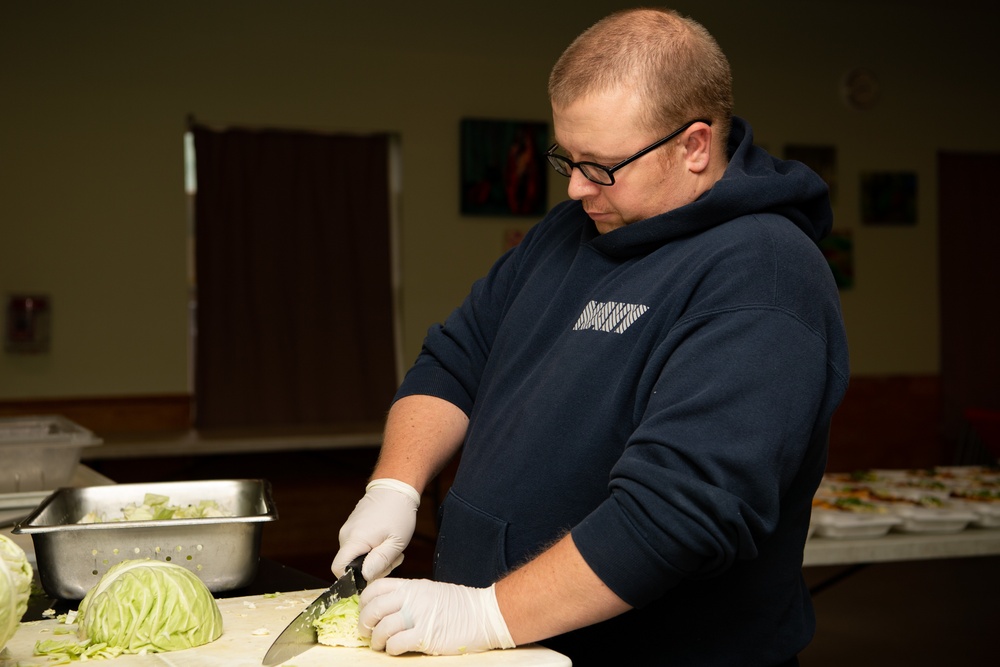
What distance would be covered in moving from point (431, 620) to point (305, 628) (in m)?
0.20

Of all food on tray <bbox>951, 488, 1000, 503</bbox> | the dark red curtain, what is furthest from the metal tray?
the dark red curtain

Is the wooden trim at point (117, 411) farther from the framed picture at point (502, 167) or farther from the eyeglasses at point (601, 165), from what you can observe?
the eyeglasses at point (601, 165)

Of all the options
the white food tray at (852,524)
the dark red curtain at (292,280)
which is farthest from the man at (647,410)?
the dark red curtain at (292,280)

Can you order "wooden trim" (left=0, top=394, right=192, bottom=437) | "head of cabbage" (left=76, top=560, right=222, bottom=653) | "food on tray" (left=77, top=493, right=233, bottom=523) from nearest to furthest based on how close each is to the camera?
"head of cabbage" (left=76, top=560, right=222, bottom=653) → "food on tray" (left=77, top=493, right=233, bottom=523) → "wooden trim" (left=0, top=394, right=192, bottom=437)

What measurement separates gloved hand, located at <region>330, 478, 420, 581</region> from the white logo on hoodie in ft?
1.59

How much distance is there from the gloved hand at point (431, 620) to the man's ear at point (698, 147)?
2.40 feet

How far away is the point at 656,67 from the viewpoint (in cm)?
151

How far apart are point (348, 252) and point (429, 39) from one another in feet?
5.34

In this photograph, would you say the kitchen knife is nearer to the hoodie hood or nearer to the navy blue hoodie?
the navy blue hoodie

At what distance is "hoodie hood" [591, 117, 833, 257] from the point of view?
5.01 feet

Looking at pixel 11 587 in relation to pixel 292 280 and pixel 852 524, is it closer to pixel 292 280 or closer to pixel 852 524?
pixel 852 524

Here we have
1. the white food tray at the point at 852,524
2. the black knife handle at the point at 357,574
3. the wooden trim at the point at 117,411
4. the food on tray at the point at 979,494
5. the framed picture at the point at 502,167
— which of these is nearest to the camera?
the black knife handle at the point at 357,574

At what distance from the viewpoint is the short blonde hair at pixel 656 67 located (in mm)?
1521

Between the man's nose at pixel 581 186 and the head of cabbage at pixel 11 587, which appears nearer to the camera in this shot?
the head of cabbage at pixel 11 587
